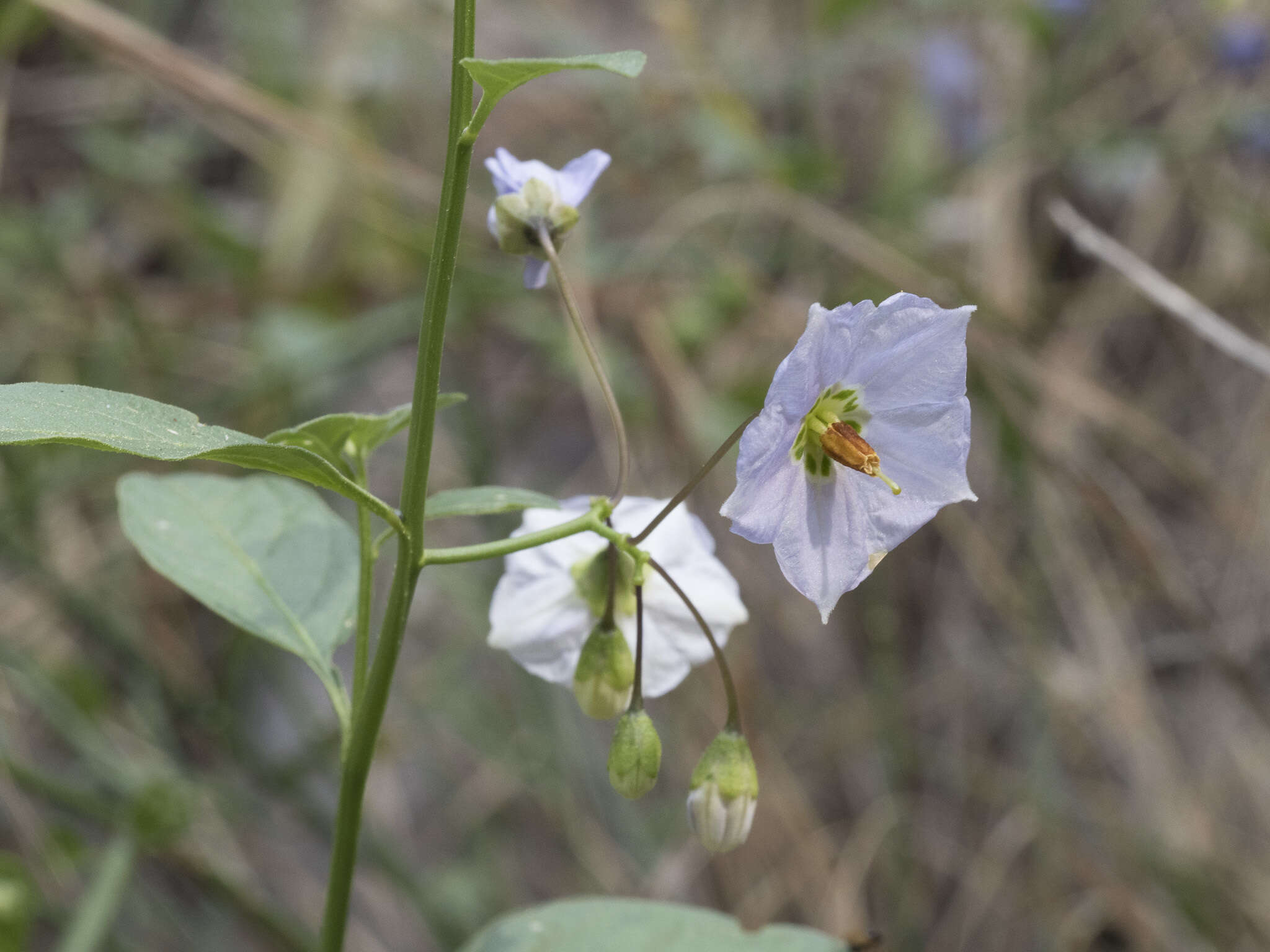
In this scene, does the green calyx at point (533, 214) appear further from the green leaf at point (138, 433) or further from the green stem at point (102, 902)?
the green stem at point (102, 902)

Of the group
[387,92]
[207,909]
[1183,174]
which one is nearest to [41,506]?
[207,909]

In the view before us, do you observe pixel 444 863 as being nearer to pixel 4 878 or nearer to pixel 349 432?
pixel 4 878

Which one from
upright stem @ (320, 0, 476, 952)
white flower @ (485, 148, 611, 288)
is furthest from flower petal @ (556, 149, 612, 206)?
upright stem @ (320, 0, 476, 952)

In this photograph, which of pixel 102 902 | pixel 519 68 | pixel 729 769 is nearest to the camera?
pixel 519 68

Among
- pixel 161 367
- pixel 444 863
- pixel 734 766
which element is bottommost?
pixel 734 766

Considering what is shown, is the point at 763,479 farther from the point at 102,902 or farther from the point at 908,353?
the point at 102,902

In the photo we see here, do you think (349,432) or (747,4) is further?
(747,4)

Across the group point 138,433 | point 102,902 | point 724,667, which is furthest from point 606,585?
point 102,902
